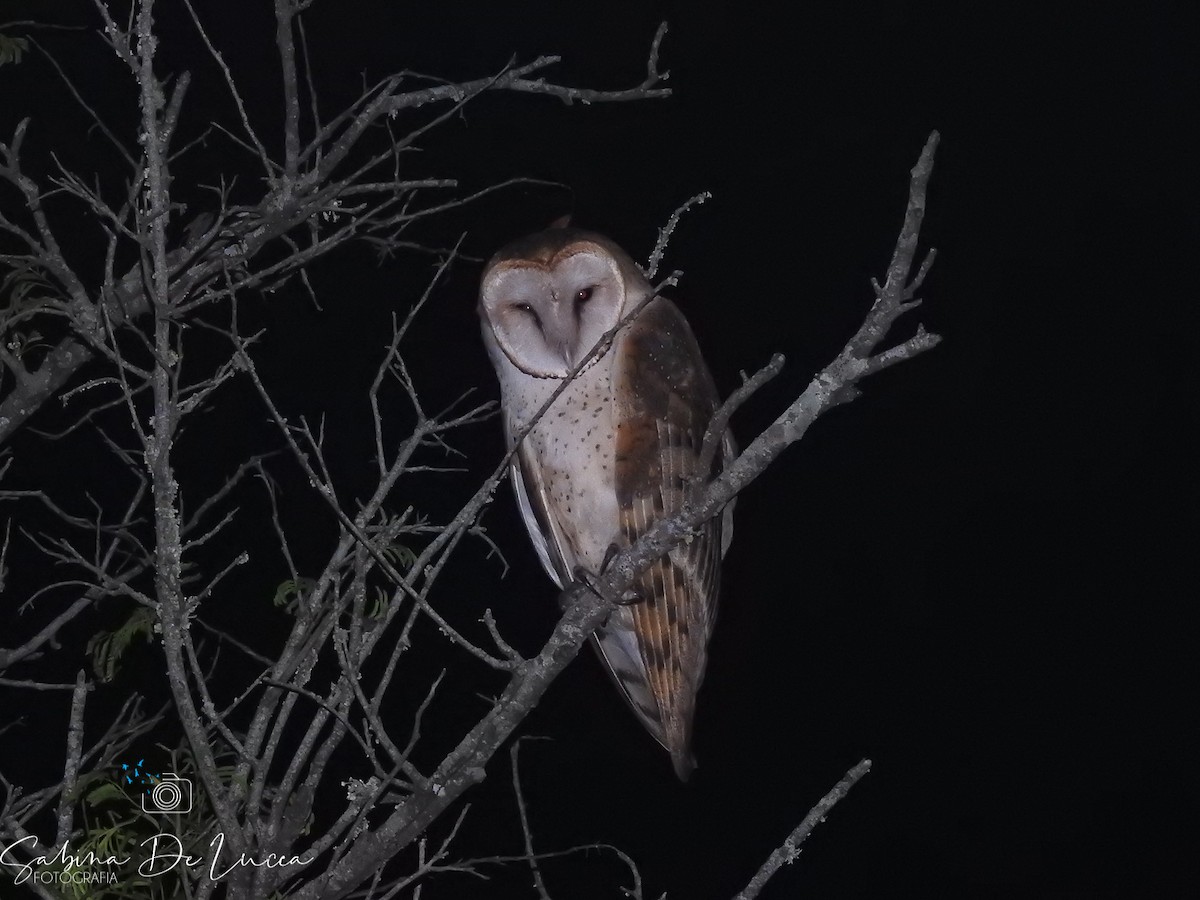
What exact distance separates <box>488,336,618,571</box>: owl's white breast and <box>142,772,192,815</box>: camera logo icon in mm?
700

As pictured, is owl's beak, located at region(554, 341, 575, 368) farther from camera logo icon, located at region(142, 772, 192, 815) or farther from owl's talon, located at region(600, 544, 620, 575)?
camera logo icon, located at region(142, 772, 192, 815)

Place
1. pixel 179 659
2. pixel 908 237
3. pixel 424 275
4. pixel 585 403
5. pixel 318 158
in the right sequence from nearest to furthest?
pixel 908 237
pixel 179 659
pixel 318 158
pixel 585 403
pixel 424 275

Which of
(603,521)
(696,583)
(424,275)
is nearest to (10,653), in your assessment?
(603,521)

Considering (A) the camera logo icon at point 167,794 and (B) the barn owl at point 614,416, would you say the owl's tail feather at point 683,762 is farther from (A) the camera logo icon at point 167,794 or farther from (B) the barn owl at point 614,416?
(A) the camera logo icon at point 167,794

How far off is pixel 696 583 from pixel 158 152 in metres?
1.04

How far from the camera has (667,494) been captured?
5.98 feet

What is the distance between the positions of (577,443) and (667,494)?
0.16 metres

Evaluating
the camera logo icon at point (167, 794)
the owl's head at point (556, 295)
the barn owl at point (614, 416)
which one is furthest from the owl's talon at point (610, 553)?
the camera logo icon at point (167, 794)

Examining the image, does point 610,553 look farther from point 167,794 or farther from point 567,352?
point 167,794

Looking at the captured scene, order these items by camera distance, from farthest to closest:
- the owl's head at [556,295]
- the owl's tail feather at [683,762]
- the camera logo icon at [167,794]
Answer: the owl's tail feather at [683,762] < the owl's head at [556,295] < the camera logo icon at [167,794]

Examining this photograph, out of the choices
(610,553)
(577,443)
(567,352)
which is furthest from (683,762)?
(567,352)

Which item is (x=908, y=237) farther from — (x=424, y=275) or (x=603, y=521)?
(x=424, y=275)

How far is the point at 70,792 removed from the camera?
4.38 ft

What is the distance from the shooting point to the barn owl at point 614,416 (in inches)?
70.8
